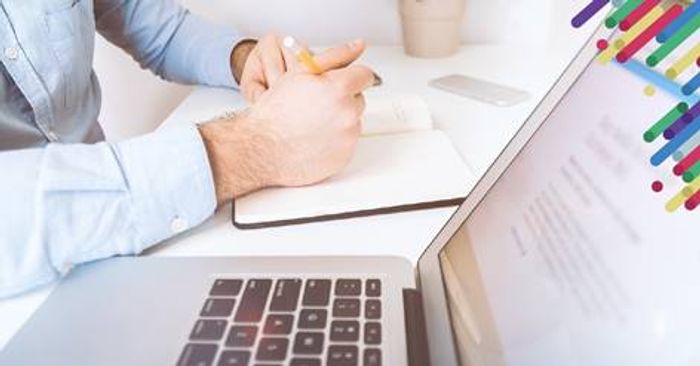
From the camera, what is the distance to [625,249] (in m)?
0.30

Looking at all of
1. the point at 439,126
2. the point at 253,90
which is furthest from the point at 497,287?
the point at 253,90

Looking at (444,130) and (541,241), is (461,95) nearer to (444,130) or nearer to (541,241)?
(444,130)

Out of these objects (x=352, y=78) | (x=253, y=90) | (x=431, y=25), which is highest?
(x=431, y=25)

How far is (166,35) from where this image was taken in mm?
1007

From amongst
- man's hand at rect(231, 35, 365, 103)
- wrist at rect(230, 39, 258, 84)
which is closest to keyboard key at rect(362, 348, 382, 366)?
man's hand at rect(231, 35, 365, 103)

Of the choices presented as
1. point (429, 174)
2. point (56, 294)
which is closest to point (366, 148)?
point (429, 174)

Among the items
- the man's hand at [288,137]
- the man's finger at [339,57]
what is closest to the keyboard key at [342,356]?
the man's hand at [288,137]

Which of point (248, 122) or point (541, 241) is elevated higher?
point (248, 122)

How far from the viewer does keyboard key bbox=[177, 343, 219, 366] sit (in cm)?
40

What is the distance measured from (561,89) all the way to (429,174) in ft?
0.64

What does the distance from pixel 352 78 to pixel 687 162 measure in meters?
0.41

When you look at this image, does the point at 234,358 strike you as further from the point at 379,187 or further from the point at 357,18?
the point at 357,18

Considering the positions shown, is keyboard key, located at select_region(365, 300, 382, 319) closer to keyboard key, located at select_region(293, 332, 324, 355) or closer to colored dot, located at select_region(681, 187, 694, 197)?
keyboard key, located at select_region(293, 332, 324, 355)

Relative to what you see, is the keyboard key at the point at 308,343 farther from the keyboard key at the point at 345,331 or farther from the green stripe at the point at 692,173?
the green stripe at the point at 692,173
